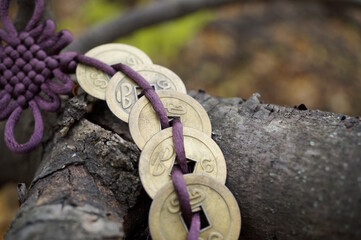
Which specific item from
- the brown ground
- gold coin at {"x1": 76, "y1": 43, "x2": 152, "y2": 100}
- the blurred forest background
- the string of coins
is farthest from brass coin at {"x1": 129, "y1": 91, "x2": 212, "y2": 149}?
the brown ground

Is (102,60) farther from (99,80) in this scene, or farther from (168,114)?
(168,114)

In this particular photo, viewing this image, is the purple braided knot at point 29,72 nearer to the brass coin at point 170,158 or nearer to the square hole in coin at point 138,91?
the square hole in coin at point 138,91

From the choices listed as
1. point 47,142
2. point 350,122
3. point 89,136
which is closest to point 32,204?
point 89,136

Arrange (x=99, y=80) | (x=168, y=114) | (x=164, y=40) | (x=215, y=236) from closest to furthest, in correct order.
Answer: (x=215, y=236) → (x=168, y=114) → (x=99, y=80) → (x=164, y=40)

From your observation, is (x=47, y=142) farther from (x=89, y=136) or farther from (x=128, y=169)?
(x=128, y=169)

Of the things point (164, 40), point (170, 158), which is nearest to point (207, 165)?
point (170, 158)

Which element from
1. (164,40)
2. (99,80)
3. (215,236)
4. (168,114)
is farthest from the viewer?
(164,40)

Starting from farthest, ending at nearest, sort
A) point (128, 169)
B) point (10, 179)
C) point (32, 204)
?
1. point (10, 179)
2. point (128, 169)
3. point (32, 204)
